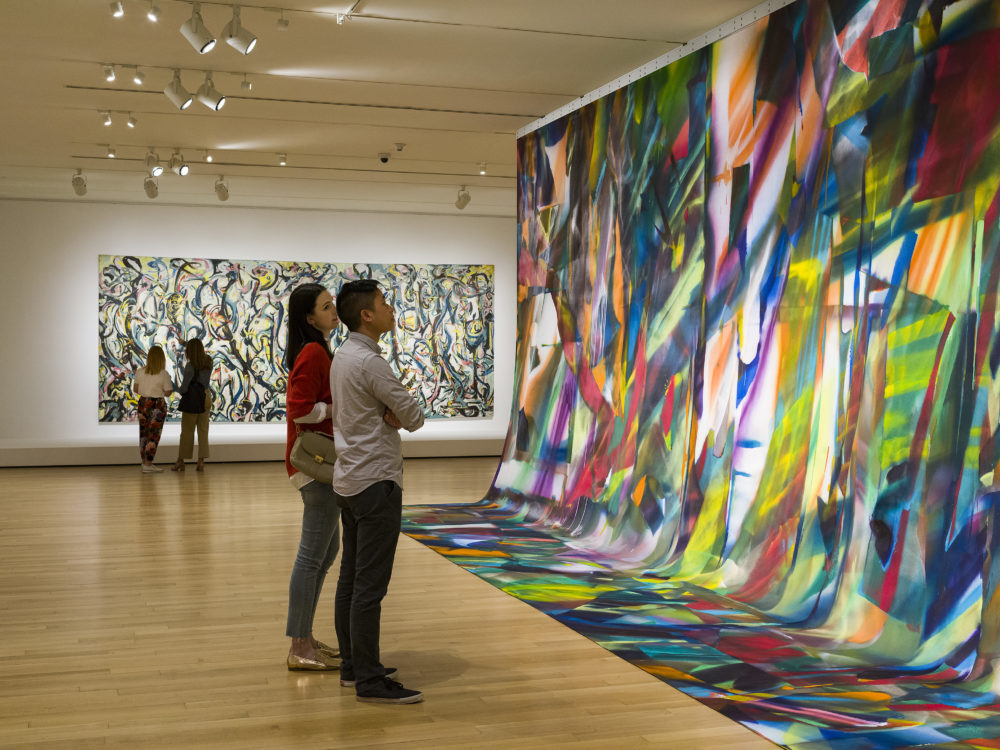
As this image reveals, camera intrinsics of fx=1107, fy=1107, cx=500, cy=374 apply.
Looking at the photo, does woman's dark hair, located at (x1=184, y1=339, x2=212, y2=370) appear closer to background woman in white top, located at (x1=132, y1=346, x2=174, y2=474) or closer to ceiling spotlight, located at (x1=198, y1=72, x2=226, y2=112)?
background woman in white top, located at (x1=132, y1=346, x2=174, y2=474)

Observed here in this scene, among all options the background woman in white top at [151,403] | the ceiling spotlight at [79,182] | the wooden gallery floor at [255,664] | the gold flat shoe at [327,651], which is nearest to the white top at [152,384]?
the background woman in white top at [151,403]

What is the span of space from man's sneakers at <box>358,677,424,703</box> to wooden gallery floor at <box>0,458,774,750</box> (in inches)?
1.4

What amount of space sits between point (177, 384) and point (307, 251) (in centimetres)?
247

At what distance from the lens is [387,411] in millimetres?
4117

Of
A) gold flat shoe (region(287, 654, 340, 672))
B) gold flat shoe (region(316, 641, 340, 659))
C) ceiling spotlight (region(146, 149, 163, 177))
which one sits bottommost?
gold flat shoe (region(287, 654, 340, 672))

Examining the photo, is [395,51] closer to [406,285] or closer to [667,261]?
[667,261]

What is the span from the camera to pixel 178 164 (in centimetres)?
1107

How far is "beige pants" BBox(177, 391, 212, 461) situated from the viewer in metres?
12.8

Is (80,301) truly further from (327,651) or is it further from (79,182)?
(327,651)

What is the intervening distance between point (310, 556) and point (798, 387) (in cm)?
262

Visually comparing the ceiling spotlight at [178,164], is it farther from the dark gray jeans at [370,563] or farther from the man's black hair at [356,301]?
the dark gray jeans at [370,563]

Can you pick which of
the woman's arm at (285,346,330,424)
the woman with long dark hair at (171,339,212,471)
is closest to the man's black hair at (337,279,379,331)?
the woman's arm at (285,346,330,424)

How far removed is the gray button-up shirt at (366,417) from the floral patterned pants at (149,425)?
29.6 feet

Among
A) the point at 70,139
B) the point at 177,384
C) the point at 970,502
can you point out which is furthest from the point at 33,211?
the point at 970,502
